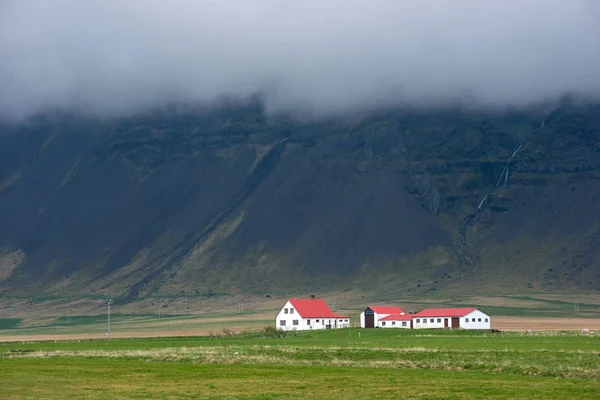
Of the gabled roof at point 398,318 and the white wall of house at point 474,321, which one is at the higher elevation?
the gabled roof at point 398,318

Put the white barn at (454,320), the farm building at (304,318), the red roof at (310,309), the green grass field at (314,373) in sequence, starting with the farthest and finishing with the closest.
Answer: the red roof at (310,309)
the farm building at (304,318)
the white barn at (454,320)
the green grass field at (314,373)

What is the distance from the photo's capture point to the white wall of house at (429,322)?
124 metres

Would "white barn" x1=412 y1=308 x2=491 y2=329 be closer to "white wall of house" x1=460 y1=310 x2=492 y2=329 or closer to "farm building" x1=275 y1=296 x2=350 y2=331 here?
"white wall of house" x1=460 y1=310 x2=492 y2=329

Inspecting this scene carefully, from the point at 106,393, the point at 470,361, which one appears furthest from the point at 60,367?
the point at 470,361

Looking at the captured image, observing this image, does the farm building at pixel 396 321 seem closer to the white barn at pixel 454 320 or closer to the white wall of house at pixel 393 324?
the white wall of house at pixel 393 324

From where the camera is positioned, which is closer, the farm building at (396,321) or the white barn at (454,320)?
the white barn at (454,320)

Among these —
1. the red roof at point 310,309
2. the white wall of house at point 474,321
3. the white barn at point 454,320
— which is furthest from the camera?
the red roof at point 310,309

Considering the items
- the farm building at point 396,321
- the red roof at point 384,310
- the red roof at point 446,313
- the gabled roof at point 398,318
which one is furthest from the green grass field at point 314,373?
the red roof at point 384,310

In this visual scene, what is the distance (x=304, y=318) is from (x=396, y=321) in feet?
38.5

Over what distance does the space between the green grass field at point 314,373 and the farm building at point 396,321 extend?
166 feet

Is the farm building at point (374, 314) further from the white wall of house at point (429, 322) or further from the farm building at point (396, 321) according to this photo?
the white wall of house at point (429, 322)

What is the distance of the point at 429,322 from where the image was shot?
125312 millimetres

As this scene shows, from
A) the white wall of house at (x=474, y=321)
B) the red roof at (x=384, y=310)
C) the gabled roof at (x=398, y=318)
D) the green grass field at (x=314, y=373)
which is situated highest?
the red roof at (x=384, y=310)

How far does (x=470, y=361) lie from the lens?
57.6 m
